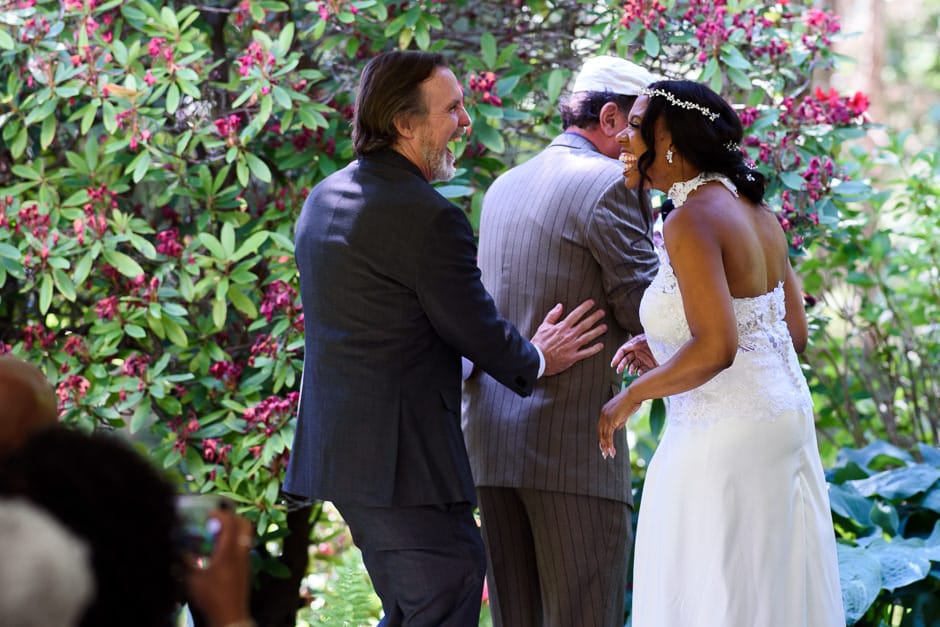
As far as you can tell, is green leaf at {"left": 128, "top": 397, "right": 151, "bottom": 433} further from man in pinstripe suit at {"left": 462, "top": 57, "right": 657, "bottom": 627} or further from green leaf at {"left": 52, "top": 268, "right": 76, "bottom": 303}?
man in pinstripe suit at {"left": 462, "top": 57, "right": 657, "bottom": 627}

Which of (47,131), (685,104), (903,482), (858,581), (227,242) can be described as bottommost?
(858,581)

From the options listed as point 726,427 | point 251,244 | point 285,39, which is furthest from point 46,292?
point 726,427

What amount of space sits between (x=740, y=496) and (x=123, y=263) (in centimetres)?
199

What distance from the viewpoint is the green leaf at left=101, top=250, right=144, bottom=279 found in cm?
362

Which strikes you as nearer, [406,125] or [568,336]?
[406,125]

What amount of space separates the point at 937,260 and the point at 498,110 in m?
2.56

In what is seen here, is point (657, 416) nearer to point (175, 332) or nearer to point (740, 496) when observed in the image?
point (740, 496)

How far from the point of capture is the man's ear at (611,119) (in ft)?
10.3

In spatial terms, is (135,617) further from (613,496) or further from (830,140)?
(830,140)

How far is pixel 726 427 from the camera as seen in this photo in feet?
8.99

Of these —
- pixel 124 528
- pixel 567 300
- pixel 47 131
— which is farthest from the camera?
pixel 47 131

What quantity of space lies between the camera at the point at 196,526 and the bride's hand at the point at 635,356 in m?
1.67

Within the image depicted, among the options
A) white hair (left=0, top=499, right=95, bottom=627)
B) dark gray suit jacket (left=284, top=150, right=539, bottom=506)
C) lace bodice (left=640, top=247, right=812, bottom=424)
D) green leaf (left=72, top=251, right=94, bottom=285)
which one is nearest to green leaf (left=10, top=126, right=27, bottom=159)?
green leaf (left=72, top=251, right=94, bottom=285)

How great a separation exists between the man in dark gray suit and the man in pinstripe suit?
10.8 inches
